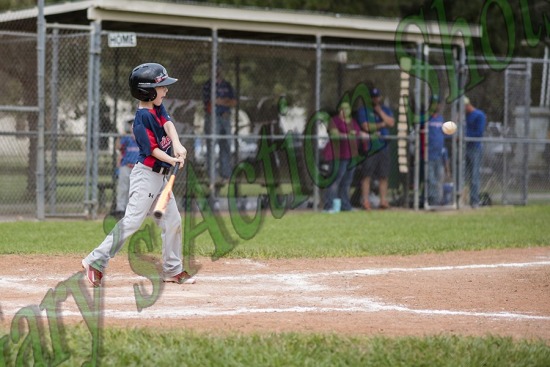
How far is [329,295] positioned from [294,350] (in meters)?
2.15

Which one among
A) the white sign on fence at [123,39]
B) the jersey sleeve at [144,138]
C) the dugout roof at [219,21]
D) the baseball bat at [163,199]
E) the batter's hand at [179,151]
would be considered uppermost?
the dugout roof at [219,21]

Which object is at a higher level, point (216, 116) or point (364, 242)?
point (216, 116)

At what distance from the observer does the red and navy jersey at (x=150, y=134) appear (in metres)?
7.88

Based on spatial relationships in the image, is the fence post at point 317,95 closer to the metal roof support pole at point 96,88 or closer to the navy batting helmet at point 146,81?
the metal roof support pole at point 96,88

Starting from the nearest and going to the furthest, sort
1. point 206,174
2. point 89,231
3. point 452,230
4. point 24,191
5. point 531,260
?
point 531,260 → point 89,231 → point 452,230 → point 24,191 → point 206,174

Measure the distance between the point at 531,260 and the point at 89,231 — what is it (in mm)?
5606

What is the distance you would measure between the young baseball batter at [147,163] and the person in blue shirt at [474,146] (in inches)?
404

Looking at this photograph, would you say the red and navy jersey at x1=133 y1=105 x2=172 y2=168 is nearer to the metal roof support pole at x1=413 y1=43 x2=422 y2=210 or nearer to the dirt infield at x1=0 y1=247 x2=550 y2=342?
the dirt infield at x1=0 y1=247 x2=550 y2=342

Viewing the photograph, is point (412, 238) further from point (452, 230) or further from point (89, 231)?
point (89, 231)

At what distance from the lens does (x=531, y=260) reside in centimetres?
1045

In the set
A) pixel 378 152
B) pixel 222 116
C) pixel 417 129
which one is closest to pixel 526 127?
pixel 417 129

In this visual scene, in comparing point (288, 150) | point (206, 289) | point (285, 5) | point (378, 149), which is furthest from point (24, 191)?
point (285, 5)

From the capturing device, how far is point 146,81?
7910 mm

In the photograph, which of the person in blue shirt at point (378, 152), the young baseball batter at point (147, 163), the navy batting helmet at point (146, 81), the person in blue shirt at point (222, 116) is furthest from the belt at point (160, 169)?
the person in blue shirt at point (378, 152)
